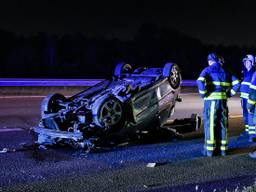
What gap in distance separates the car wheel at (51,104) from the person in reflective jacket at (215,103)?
7.91 feet

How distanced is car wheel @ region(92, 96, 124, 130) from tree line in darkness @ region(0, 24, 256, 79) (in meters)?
18.0

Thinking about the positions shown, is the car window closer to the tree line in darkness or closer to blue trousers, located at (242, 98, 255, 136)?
blue trousers, located at (242, 98, 255, 136)

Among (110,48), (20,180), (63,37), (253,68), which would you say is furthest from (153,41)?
(20,180)

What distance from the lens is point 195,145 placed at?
858cm

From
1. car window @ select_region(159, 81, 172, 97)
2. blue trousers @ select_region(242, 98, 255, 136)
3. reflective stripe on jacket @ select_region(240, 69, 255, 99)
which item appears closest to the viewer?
car window @ select_region(159, 81, 172, 97)

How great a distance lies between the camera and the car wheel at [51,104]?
840 centimetres

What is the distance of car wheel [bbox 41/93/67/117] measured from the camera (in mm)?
8398

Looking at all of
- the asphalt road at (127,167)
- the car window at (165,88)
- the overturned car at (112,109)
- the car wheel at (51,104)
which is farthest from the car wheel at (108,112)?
the car window at (165,88)

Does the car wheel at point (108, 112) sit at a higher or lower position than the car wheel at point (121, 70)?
lower

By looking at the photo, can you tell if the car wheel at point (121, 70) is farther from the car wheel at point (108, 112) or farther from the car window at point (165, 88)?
the car wheel at point (108, 112)

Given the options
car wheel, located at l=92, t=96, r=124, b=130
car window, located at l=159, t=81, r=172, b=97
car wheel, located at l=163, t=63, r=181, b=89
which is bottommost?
car wheel, located at l=92, t=96, r=124, b=130

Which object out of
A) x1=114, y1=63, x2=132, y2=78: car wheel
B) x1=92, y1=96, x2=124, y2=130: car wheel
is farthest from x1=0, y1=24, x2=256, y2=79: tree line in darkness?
x1=92, y1=96, x2=124, y2=130: car wheel

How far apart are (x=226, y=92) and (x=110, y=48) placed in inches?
1144

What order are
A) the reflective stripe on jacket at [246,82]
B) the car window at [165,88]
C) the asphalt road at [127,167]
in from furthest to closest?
the reflective stripe on jacket at [246,82]
the car window at [165,88]
the asphalt road at [127,167]
